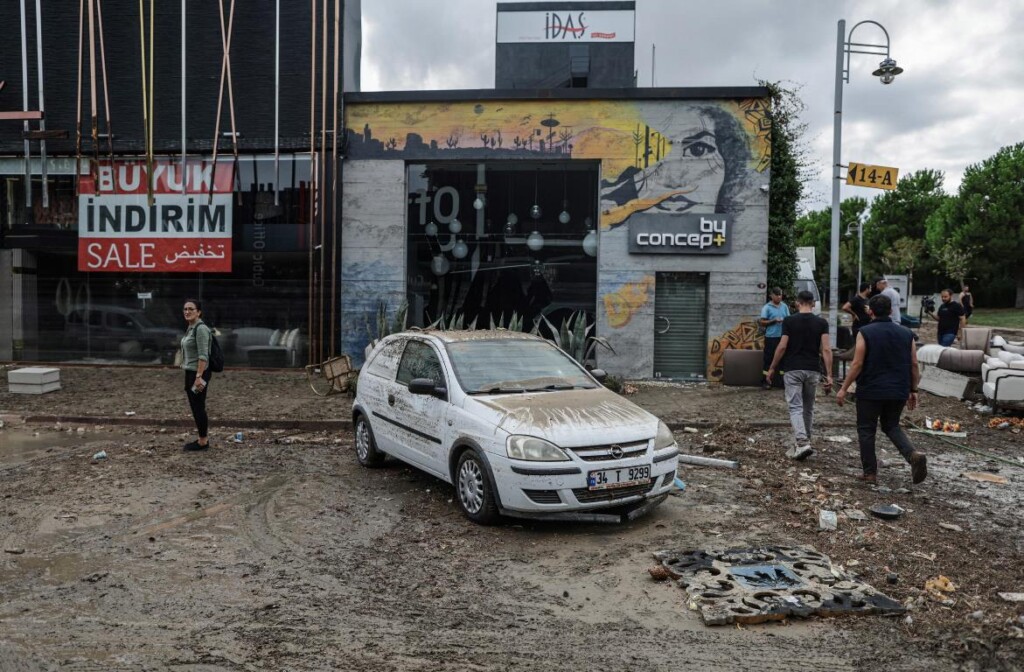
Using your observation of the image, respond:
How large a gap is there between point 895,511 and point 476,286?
36.0ft

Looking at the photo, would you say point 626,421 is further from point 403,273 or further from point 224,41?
point 224,41

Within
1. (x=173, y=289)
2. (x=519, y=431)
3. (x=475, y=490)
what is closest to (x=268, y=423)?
(x=475, y=490)

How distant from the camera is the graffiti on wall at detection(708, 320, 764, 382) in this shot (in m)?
15.4

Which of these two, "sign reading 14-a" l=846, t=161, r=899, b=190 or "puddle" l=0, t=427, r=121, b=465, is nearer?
"puddle" l=0, t=427, r=121, b=465

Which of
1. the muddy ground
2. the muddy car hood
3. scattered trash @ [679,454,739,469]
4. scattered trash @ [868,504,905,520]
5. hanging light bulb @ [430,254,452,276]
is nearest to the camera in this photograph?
the muddy ground

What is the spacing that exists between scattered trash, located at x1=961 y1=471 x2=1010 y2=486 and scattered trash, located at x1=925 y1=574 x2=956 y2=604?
364 cm

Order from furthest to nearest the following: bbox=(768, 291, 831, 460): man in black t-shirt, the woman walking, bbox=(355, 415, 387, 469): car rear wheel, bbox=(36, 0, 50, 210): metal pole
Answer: bbox=(36, 0, 50, 210): metal pole < the woman walking < bbox=(768, 291, 831, 460): man in black t-shirt < bbox=(355, 415, 387, 469): car rear wheel

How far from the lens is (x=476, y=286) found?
16328mm

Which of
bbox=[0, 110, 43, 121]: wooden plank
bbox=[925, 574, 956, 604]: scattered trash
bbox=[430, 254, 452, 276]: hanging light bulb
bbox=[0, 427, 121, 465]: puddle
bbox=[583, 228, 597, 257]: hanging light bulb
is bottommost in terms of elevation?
bbox=[0, 427, 121, 465]: puddle

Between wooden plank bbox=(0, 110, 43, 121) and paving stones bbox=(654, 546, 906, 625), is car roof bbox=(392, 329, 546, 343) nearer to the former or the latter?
paving stones bbox=(654, 546, 906, 625)

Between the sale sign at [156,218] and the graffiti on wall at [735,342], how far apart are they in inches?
410

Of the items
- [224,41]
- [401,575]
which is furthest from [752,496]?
[224,41]

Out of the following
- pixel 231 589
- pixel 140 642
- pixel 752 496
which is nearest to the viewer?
pixel 140 642

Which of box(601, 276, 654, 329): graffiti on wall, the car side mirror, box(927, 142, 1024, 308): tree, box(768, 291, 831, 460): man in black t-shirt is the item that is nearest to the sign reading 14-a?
box(601, 276, 654, 329): graffiti on wall
